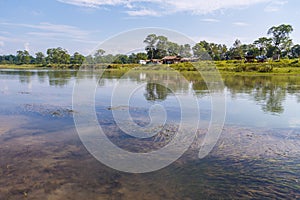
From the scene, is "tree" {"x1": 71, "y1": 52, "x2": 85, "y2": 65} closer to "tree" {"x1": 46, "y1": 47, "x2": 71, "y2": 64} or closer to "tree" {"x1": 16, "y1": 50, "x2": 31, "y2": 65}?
"tree" {"x1": 46, "y1": 47, "x2": 71, "y2": 64}

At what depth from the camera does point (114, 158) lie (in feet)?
22.4

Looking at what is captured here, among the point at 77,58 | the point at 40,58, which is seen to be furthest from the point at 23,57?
the point at 77,58

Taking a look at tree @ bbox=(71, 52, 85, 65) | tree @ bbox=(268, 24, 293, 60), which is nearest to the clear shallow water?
tree @ bbox=(268, 24, 293, 60)

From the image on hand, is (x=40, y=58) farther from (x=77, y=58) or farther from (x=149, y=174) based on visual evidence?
(x=149, y=174)

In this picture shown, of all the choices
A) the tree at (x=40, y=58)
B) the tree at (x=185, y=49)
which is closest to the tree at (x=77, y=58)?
the tree at (x=40, y=58)

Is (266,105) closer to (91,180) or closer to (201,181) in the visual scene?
(201,181)

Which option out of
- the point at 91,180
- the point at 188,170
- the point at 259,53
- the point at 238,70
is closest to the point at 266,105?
the point at 188,170

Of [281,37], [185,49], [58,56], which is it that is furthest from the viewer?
[58,56]

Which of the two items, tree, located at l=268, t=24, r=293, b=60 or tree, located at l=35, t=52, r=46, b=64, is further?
tree, located at l=35, t=52, r=46, b=64

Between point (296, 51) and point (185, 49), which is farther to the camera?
point (296, 51)

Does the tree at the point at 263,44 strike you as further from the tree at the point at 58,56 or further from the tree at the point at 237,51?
A: the tree at the point at 58,56

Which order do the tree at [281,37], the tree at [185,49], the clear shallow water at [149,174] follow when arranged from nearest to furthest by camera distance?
the clear shallow water at [149,174] < the tree at [185,49] < the tree at [281,37]

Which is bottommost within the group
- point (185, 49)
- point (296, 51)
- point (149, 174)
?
point (149, 174)

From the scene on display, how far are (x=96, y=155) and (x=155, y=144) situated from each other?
1.98 m
